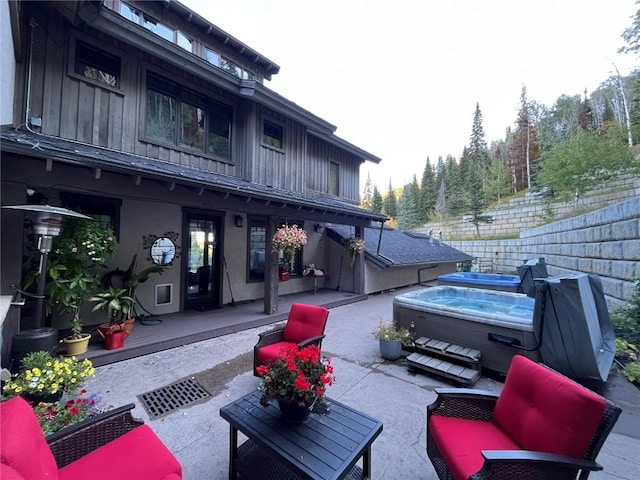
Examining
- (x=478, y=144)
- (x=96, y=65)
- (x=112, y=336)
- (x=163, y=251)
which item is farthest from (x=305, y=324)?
(x=478, y=144)

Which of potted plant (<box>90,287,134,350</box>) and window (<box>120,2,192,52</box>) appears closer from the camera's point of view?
potted plant (<box>90,287,134,350</box>)

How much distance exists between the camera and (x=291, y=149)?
841 centimetres

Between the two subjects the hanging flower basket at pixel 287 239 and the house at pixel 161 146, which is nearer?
the house at pixel 161 146

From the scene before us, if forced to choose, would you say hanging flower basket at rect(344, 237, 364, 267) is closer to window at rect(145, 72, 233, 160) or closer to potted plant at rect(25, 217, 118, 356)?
window at rect(145, 72, 233, 160)

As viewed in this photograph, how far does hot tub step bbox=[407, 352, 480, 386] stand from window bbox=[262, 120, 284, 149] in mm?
6620

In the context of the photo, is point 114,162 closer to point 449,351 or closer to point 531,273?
point 449,351

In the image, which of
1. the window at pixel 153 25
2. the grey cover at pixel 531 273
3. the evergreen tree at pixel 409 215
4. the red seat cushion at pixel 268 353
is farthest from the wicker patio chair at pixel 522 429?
the evergreen tree at pixel 409 215

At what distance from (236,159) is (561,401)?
7400mm

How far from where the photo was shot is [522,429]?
5.98 feet

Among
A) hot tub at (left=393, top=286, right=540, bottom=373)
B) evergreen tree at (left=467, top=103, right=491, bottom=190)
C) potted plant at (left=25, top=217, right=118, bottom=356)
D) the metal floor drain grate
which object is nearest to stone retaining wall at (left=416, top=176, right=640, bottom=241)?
evergreen tree at (left=467, top=103, right=491, bottom=190)

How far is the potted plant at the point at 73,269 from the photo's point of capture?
3.47m

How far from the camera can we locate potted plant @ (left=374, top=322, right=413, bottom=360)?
416 centimetres

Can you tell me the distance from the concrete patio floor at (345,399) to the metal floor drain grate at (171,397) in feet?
0.30

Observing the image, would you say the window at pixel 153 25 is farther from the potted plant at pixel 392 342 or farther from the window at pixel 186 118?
the potted plant at pixel 392 342
